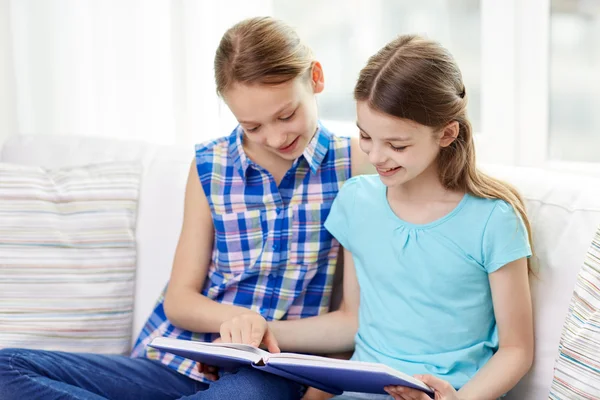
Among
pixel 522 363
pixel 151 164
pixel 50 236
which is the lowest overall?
pixel 522 363

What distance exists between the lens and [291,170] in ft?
5.26

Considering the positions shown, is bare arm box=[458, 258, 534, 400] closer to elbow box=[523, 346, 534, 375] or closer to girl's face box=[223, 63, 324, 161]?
elbow box=[523, 346, 534, 375]

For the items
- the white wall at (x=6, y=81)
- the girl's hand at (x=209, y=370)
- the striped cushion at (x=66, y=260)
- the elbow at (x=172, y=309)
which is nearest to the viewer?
the girl's hand at (x=209, y=370)

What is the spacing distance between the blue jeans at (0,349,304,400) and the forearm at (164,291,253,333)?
11 cm

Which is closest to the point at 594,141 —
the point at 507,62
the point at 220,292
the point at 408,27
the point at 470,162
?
the point at 507,62

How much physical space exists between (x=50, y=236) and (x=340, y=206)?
674mm

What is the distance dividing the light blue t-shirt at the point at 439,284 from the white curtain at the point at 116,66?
1176 millimetres

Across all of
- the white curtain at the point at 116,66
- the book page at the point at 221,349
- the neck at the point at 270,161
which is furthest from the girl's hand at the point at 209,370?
the white curtain at the point at 116,66

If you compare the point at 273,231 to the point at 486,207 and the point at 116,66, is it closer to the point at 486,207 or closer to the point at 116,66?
the point at 486,207

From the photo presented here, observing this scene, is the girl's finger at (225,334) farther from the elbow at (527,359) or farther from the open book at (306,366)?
the elbow at (527,359)

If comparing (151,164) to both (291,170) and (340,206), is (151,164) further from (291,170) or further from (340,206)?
(340,206)

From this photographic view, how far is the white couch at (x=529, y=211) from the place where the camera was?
1364mm

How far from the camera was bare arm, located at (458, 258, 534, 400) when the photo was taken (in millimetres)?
1319

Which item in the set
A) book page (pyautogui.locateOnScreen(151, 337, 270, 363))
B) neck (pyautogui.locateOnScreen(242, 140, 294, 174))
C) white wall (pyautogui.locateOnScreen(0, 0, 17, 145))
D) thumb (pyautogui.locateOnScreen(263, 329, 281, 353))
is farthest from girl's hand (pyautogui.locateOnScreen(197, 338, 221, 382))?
white wall (pyautogui.locateOnScreen(0, 0, 17, 145))
